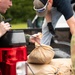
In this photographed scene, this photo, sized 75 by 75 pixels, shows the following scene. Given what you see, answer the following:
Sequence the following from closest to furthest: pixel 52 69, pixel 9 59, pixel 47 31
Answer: pixel 9 59 < pixel 52 69 < pixel 47 31

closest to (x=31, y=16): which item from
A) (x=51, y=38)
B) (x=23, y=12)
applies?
(x=23, y=12)

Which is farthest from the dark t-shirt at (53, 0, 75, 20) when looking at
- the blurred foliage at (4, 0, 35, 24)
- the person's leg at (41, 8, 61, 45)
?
the blurred foliage at (4, 0, 35, 24)

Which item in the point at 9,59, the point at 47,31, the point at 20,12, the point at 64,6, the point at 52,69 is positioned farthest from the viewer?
the point at 20,12

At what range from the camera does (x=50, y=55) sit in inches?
156

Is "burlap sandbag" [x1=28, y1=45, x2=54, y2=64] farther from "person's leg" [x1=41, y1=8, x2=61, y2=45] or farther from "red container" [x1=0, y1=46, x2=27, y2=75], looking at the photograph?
"person's leg" [x1=41, y1=8, x2=61, y2=45]

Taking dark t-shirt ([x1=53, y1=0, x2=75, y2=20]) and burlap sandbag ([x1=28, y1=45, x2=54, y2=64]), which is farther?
dark t-shirt ([x1=53, y1=0, x2=75, y2=20])

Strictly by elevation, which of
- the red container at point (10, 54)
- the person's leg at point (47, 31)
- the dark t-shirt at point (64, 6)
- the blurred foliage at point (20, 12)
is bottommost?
the blurred foliage at point (20, 12)

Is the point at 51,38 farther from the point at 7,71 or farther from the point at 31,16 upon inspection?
the point at 31,16

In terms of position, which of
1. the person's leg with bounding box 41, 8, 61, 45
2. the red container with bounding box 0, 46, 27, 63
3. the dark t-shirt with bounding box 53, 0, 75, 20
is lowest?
the person's leg with bounding box 41, 8, 61, 45

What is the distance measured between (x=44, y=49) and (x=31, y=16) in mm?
19460

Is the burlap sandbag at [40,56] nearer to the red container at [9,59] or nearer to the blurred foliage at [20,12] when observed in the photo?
the red container at [9,59]

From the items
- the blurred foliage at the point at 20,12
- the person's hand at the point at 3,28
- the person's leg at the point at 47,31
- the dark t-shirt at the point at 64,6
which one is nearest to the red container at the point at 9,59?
the person's hand at the point at 3,28

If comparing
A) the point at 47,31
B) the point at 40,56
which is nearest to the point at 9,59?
the point at 40,56

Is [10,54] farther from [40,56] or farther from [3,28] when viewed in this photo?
[40,56]
